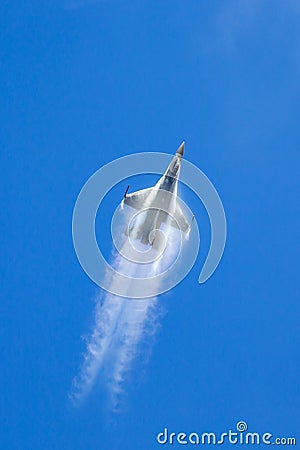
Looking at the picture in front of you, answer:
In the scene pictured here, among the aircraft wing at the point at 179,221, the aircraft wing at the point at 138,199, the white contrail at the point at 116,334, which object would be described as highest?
the aircraft wing at the point at 138,199

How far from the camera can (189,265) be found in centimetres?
764

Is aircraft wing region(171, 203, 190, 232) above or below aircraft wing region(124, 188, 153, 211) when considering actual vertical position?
below

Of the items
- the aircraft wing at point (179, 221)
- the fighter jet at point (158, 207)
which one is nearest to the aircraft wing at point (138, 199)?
the fighter jet at point (158, 207)

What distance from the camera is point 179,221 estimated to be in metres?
8.07

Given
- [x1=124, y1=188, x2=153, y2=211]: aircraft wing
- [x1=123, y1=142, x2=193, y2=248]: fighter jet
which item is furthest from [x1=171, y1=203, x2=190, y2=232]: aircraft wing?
[x1=124, y1=188, x2=153, y2=211]: aircraft wing

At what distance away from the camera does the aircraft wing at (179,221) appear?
793 centimetres

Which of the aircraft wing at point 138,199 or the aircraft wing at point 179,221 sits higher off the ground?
the aircraft wing at point 138,199

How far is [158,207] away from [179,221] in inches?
21.2

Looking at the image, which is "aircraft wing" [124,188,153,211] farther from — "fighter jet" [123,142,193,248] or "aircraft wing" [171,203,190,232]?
"aircraft wing" [171,203,190,232]

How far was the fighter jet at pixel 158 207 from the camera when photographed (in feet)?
26.3

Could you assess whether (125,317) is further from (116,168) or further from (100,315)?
(116,168)

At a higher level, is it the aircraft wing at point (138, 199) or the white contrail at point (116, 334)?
the aircraft wing at point (138, 199)

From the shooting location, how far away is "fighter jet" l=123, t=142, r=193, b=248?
8016mm

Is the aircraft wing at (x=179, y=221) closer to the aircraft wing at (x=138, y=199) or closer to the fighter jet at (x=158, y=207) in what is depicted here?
the fighter jet at (x=158, y=207)
